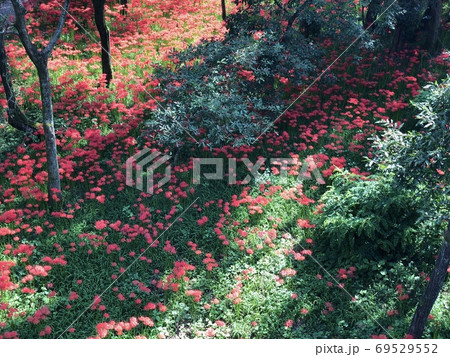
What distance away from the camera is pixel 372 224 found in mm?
5926

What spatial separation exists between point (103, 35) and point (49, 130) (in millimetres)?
4073

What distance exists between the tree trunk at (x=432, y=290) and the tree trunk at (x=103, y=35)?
8020mm

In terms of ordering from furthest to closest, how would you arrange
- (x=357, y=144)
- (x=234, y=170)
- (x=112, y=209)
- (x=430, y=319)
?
(x=357, y=144) < (x=234, y=170) < (x=112, y=209) < (x=430, y=319)

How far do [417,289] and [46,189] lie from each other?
230 inches

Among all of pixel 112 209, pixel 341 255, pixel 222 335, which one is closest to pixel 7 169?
pixel 112 209

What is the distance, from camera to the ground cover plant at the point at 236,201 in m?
5.48

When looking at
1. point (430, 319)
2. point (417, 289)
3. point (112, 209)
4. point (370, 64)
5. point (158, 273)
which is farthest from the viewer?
point (370, 64)

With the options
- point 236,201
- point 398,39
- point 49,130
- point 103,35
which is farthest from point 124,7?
point 236,201

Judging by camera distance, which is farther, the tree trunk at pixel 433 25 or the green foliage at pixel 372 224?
the tree trunk at pixel 433 25

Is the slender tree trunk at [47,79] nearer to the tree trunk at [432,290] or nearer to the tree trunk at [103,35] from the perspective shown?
the tree trunk at [103,35]

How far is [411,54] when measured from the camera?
454 inches

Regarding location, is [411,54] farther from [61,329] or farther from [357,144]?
[61,329]

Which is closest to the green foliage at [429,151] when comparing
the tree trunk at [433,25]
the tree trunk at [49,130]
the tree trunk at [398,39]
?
the tree trunk at [49,130]

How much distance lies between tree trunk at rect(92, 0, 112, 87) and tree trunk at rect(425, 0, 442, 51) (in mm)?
7771
